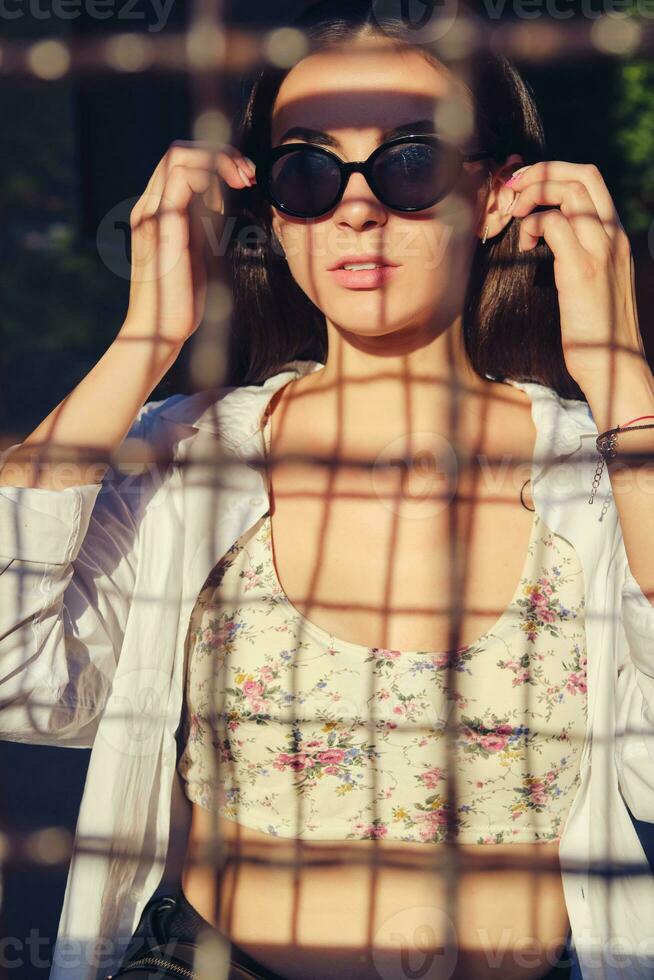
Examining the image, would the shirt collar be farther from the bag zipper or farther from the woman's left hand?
the bag zipper

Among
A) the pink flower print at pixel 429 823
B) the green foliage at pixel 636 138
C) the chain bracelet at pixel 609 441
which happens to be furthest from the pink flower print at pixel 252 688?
the green foliage at pixel 636 138

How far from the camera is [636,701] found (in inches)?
43.2

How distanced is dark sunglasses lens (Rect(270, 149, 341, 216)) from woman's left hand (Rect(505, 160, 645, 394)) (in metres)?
0.21

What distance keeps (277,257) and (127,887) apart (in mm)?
769

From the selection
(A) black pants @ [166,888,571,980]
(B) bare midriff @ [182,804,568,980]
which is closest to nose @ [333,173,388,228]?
(B) bare midriff @ [182,804,568,980]

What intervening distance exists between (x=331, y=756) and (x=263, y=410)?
1.35 feet

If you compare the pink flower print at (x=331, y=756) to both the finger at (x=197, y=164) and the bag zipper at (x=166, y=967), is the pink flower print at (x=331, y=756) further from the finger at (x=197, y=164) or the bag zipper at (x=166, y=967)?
the finger at (x=197, y=164)

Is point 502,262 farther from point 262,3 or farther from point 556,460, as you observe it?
point 262,3

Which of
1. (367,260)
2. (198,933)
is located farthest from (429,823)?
(367,260)

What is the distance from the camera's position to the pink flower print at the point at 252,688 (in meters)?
1.10

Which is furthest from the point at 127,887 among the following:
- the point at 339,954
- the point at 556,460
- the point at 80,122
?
the point at 80,122

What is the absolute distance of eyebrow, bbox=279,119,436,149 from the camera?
0.99 metres

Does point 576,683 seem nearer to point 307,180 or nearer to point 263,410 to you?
point 263,410

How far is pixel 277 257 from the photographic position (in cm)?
125
